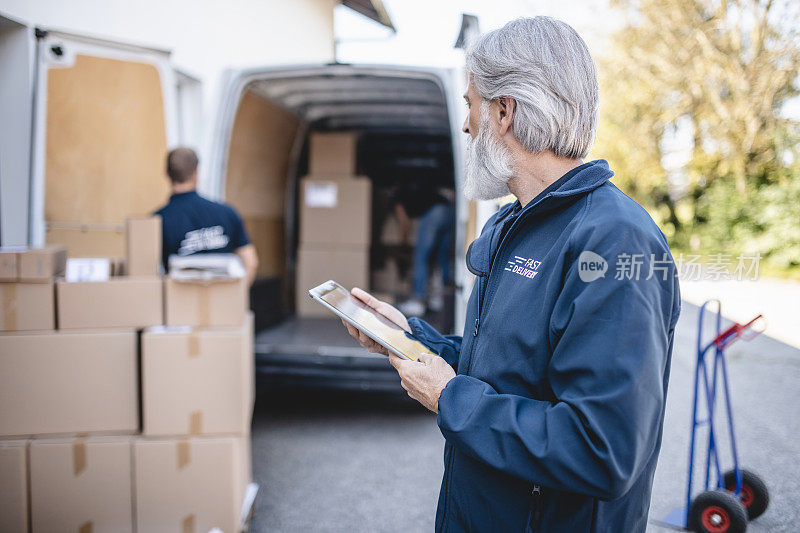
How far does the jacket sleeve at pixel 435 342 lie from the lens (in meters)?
1.59

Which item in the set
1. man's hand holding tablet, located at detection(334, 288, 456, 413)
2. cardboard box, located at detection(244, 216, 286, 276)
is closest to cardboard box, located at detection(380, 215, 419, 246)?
cardboard box, located at detection(244, 216, 286, 276)

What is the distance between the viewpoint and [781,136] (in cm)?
1370

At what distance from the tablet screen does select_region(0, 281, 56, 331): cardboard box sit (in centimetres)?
146

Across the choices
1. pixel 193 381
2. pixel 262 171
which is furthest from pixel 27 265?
pixel 262 171

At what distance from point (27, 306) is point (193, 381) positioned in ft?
2.35

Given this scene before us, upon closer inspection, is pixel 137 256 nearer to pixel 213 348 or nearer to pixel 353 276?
pixel 213 348

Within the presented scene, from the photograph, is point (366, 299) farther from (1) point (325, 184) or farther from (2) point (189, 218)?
(1) point (325, 184)

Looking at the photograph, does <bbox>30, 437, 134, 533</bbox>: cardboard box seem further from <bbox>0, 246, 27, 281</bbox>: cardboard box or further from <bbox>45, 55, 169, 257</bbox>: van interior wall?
<bbox>45, 55, 169, 257</bbox>: van interior wall

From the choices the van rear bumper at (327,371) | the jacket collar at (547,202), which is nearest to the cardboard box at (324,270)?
the van rear bumper at (327,371)

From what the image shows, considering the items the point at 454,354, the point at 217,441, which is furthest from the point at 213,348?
the point at 454,354

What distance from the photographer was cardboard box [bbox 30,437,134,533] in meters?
2.42

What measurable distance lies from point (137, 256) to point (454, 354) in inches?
62.8

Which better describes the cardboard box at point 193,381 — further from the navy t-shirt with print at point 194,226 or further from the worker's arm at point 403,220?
the worker's arm at point 403,220

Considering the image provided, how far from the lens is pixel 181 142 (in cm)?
405
